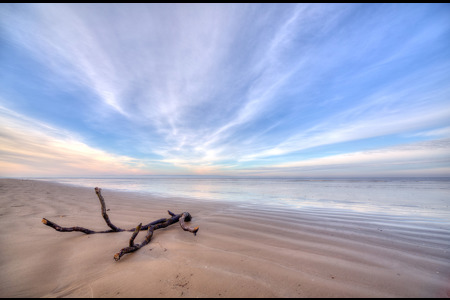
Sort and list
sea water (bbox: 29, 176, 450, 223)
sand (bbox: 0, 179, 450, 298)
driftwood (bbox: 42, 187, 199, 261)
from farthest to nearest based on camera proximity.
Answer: sea water (bbox: 29, 176, 450, 223)
driftwood (bbox: 42, 187, 199, 261)
sand (bbox: 0, 179, 450, 298)

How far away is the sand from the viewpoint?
1782 mm

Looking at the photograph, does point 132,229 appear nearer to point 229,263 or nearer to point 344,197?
point 229,263

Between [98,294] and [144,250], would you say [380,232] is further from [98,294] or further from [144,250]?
[98,294]

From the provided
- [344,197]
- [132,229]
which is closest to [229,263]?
[132,229]

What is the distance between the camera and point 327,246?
9.70 feet

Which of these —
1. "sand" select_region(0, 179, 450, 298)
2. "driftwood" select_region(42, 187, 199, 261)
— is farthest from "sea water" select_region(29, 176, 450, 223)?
"driftwood" select_region(42, 187, 199, 261)

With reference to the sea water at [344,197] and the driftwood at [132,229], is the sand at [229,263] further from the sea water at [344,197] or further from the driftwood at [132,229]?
the sea water at [344,197]

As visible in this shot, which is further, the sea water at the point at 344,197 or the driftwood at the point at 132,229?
the sea water at the point at 344,197

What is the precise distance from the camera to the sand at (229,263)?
1.78 metres

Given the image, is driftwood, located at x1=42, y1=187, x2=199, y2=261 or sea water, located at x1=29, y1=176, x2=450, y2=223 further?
sea water, located at x1=29, y1=176, x2=450, y2=223

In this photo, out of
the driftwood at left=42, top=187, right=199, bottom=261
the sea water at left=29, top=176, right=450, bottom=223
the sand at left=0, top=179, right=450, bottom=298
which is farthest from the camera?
the sea water at left=29, top=176, right=450, bottom=223

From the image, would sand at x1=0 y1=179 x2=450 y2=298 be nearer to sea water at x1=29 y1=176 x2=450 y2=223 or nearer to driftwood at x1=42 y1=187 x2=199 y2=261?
driftwood at x1=42 y1=187 x2=199 y2=261

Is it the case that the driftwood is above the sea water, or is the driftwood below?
above

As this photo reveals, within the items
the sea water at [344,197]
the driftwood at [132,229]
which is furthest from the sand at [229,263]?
the sea water at [344,197]
